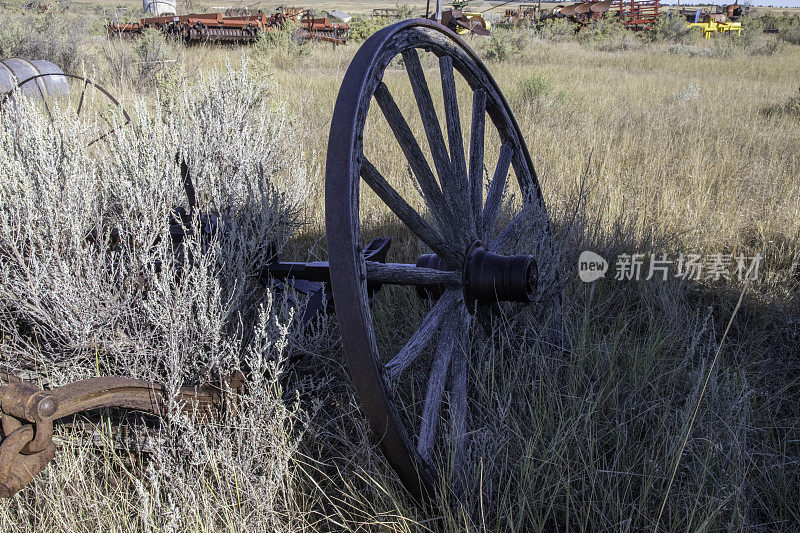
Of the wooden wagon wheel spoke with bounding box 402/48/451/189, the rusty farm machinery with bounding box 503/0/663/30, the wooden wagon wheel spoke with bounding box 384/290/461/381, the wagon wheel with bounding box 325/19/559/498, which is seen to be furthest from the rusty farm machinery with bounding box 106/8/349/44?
the wooden wagon wheel spoke with bounding box 384/290/461/381

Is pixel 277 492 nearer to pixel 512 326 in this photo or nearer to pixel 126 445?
pixel 126 445

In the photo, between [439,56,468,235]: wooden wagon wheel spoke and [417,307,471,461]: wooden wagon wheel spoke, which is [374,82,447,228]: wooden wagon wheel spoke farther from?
[417,307,471,461]: wooden wagon wheel spoke

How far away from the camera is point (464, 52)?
2.31 metres

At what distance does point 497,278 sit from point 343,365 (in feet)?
2.81

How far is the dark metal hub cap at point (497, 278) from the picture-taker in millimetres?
2082

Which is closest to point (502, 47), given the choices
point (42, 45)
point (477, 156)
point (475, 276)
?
point (42, 45)

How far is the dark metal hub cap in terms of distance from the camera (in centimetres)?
208

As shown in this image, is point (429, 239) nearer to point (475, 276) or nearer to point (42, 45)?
point (475, 276)

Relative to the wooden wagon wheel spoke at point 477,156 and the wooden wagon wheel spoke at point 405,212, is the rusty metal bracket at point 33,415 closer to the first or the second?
the wooden wagon wheel spoke at point 405,212

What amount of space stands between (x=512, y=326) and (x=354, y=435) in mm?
857

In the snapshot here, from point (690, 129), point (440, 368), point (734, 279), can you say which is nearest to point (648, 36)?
point (690, 129)

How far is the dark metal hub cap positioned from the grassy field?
323 mm

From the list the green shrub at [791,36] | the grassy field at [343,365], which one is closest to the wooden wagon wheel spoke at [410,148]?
the grassy field at [343,365]

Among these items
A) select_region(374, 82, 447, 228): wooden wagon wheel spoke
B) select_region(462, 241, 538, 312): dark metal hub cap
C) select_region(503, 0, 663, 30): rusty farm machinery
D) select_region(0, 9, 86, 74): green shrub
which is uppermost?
select_region(503, 0, 663, 30): rusty farm machinery
